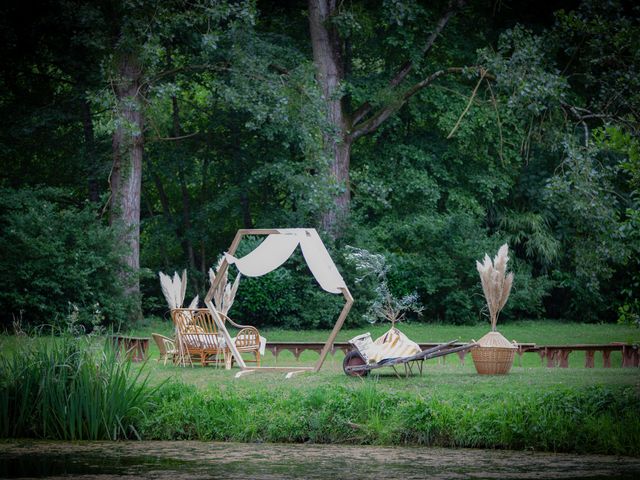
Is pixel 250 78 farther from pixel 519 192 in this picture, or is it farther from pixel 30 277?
pixel 519 192

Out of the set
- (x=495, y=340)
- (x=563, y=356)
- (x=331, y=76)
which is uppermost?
(x=331, y=76)

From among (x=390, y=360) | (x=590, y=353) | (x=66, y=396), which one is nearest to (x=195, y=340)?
(x=390, y=360)

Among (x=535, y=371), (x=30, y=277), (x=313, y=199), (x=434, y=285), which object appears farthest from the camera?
(x=434, y=285)

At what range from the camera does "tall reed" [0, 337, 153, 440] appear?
9.27 metres

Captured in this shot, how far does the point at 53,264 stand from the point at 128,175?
3.07 meters

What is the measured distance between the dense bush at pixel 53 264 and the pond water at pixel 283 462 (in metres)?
9.89

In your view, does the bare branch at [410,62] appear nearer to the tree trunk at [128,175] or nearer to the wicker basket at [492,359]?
the tree trunk at [128,175]

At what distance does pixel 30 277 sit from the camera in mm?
18578

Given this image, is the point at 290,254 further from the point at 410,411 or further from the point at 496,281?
the point at 410,411

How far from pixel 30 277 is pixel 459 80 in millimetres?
12813

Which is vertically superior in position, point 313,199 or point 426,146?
point 426,146

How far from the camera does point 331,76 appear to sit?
74.7 ft

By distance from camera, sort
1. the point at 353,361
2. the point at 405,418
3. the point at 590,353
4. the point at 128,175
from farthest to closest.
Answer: the point at 128,175 < the point at 590,353 < the point at 353,361 < the point at 405,418

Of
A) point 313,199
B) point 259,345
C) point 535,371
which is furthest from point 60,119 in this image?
point 535,371
